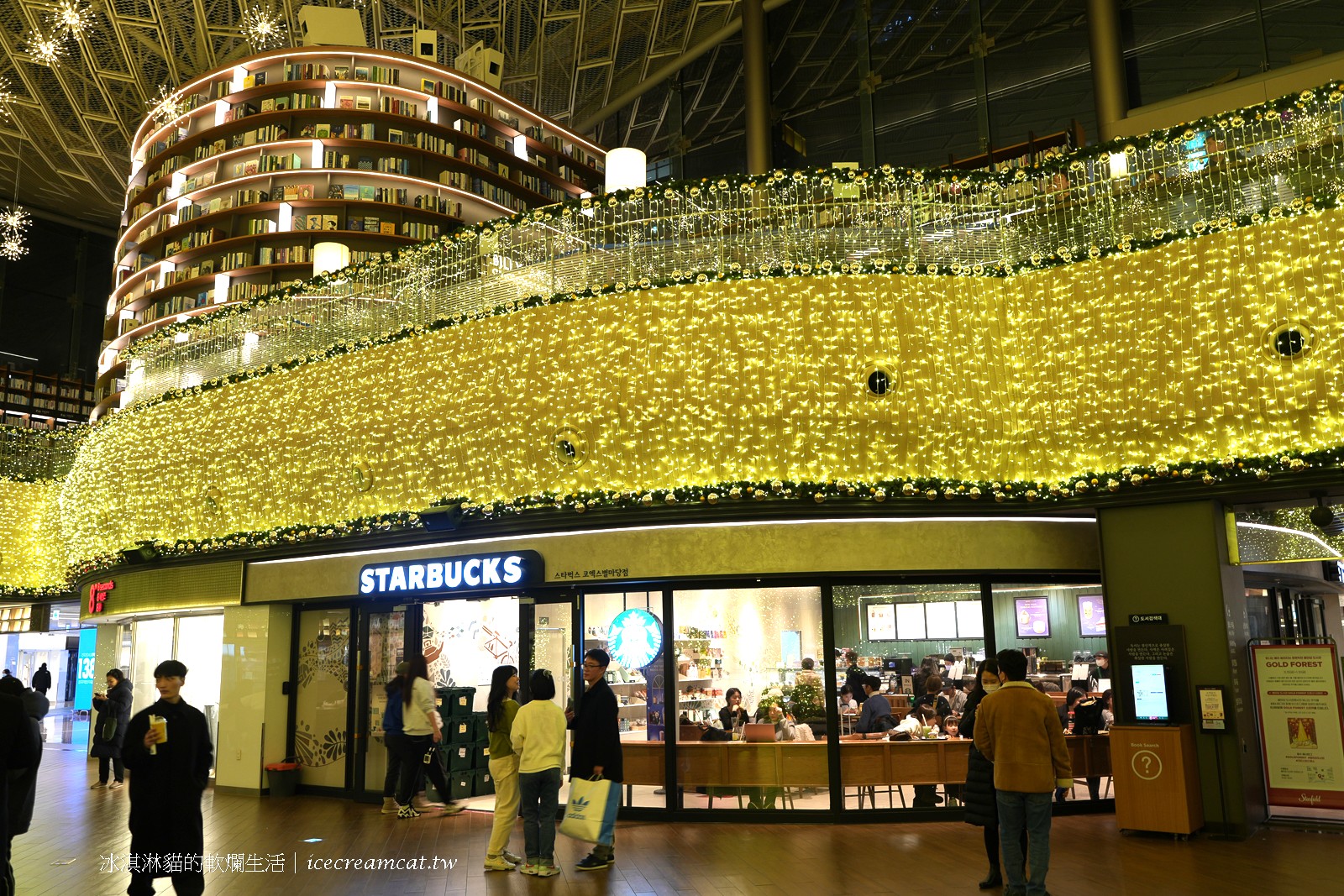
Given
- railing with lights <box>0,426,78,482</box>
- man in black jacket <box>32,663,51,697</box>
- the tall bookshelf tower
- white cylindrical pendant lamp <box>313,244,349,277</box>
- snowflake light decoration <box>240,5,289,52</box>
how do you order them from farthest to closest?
snowflake light decoration <box>240,5,289,52</box> → man in black jacket <box>32,663,51,697</box> → railing with lights <box>0,426,78,482</box> → the tall bookshelf tower → white cylindrical pendant lamp <box>313,244,349,277</box>

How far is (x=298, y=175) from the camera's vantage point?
16.0 m

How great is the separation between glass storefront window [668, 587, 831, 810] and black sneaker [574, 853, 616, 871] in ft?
5.70

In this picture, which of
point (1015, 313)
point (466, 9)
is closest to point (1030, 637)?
point (1015, 313)

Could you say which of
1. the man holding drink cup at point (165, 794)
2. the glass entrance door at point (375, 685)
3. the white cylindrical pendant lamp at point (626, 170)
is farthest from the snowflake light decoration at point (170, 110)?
the man holding drink cup at point (165, 794)

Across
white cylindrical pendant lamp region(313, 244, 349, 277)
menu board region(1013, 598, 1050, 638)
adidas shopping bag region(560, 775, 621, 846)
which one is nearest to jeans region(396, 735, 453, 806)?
adidas shopping bag region(560, 775, 621, 846)

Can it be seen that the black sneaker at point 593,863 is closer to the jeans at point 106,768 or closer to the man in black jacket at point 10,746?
the man in black jacket at point 10,746

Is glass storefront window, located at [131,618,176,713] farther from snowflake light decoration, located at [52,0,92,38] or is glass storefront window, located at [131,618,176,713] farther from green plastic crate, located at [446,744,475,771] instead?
snowflake light decoration, located at [52,0,92,38]

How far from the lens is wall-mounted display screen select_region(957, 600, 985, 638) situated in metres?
8.78

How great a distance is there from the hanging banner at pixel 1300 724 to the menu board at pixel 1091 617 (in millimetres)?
1174

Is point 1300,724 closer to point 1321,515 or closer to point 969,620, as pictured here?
point 1321,515

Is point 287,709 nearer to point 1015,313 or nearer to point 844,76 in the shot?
point 1015,313

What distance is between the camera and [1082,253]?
9.09 m

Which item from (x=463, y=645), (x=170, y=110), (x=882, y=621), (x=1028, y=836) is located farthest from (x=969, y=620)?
(x=170, y=110)

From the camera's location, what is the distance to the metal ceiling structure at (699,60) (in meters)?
16.2
